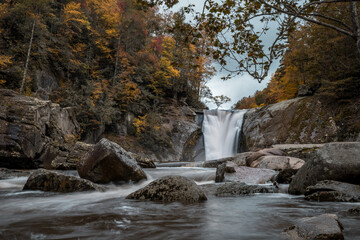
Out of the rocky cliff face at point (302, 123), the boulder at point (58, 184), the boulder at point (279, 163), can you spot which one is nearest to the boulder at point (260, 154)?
the boulder at point (279, 163)

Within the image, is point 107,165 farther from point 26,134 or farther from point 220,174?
point 26,134

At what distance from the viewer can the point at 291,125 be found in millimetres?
16547

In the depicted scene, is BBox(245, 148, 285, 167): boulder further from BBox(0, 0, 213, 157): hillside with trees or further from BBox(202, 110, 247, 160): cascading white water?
BBox(202, 110, 247, 160): cascading white water

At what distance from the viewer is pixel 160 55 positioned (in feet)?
87.1

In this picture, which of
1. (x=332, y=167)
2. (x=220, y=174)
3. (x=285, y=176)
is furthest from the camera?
(x=220, y=174)

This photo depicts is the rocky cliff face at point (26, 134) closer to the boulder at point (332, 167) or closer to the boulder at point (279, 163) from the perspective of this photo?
the boulder at point (279, 163)

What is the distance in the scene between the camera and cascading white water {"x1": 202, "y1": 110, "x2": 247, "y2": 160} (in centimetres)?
2130

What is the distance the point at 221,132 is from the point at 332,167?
1759 centimetres

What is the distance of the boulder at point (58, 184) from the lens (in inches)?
227

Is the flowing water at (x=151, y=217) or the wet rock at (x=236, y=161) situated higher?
the wet rock at (x=236, y=161)

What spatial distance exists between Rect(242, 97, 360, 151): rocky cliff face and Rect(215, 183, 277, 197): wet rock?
9.50 m

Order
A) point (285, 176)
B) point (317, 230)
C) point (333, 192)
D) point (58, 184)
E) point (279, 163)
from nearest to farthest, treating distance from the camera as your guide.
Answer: point (317, 230), point (333, 192), point (58, 184), point (285, 176), point (279, 163)

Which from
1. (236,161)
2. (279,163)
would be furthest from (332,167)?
(236,161)

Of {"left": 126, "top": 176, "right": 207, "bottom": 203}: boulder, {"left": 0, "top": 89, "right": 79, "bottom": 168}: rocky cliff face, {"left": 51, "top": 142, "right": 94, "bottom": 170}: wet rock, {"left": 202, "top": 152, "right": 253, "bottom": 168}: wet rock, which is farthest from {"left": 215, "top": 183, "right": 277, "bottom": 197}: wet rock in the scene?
{"left": 0, "top": 89, "right": 79, "bottom": 168}: rocky cliff face
